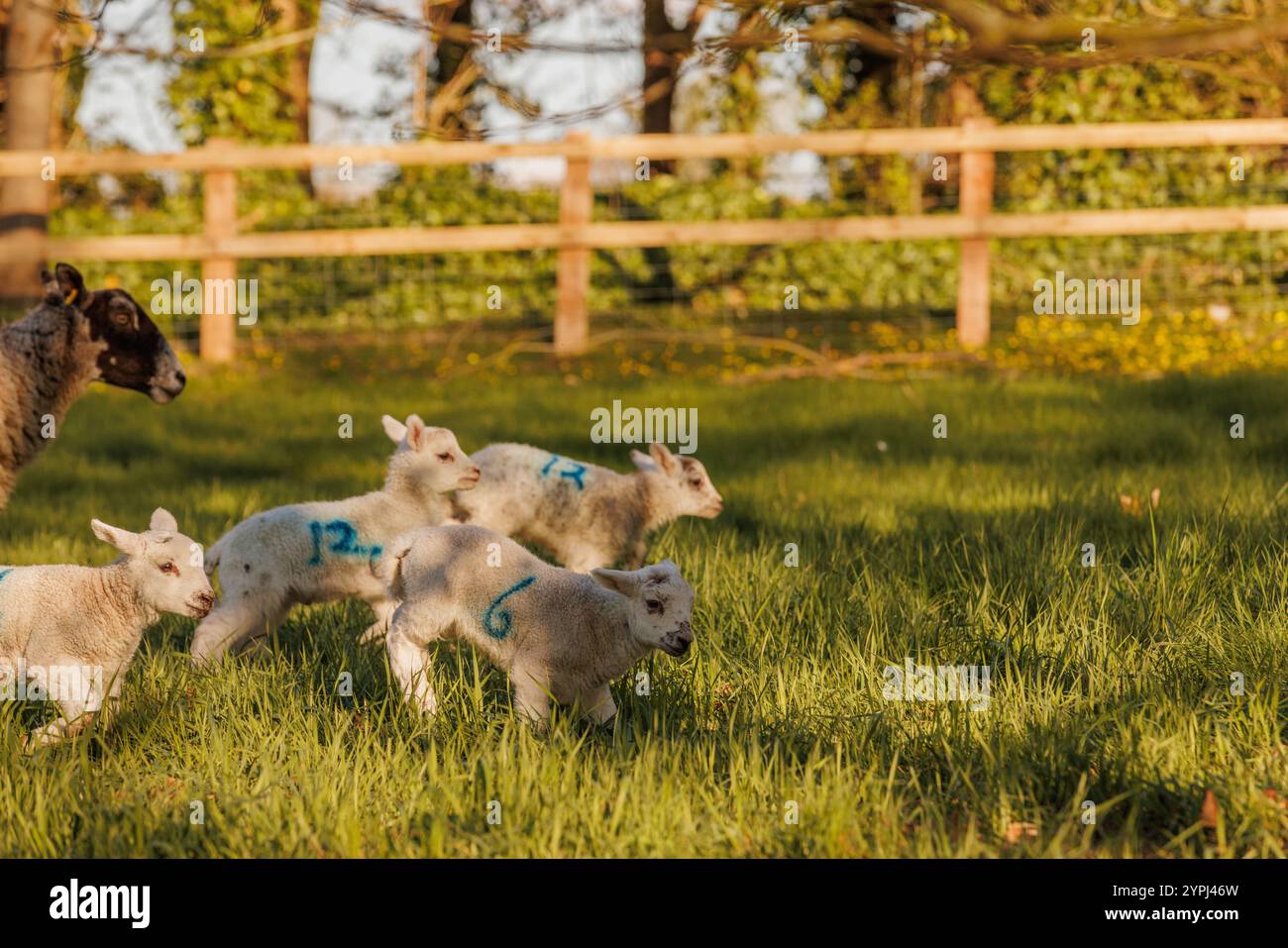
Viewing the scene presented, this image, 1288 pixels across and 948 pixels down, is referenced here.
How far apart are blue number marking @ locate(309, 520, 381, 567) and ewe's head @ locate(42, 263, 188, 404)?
4.85 feet

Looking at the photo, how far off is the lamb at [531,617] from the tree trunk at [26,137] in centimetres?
950

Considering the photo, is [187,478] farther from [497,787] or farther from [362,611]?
[497,787]

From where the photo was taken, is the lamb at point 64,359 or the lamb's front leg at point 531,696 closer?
the lamb's front leg at point 531,696

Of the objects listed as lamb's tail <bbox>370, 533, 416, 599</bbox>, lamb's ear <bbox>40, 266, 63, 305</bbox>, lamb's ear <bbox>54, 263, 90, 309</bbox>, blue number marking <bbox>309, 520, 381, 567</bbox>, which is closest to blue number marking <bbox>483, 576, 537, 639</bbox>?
lamb's tail <bbox>370, 533, 416, 599</bbox>

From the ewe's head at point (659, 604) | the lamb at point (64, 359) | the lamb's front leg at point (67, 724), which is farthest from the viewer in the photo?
the lamb at point (64, 359)

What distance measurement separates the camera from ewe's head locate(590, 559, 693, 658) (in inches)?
A: 154

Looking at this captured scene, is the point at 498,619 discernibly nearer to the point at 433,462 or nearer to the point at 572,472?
the point at 433,462

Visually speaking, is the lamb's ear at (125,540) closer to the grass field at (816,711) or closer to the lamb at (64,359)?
the grass field at (816,711)

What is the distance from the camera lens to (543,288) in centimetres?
1591

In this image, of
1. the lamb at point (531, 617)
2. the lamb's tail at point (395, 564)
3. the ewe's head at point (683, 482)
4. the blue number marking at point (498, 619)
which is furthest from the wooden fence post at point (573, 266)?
the blue number marking at point (498, 619)

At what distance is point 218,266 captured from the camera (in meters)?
12.6

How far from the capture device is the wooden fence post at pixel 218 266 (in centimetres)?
1246

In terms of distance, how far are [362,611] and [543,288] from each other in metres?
10.7

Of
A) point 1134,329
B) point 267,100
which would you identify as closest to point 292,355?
point 267,100
